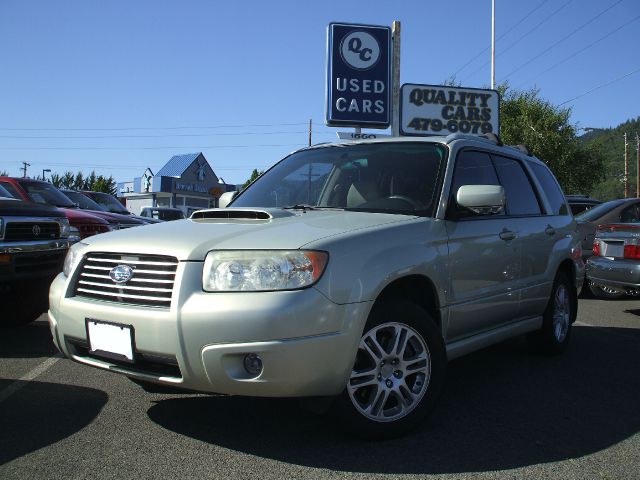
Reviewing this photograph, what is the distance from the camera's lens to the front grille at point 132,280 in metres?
2.90

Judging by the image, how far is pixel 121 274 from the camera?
120 inches

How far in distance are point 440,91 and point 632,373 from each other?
494 inches

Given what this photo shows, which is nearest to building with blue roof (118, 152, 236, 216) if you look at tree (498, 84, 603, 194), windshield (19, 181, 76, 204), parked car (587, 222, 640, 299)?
tree (498, 84, 603, 194)

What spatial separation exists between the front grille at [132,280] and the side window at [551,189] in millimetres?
3707

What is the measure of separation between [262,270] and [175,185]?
5682 cm

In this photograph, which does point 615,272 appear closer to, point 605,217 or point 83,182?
point 605,217

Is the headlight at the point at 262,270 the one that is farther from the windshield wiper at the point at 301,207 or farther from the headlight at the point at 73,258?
the windshield wiper at the point at 301,207

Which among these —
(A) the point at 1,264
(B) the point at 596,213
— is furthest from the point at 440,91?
(A) the point at 1,264

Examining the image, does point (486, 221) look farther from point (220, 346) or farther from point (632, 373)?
point (220, 346)

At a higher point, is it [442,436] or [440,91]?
[440,91]

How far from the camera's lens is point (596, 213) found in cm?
983

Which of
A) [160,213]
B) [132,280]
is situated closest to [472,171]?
[132,280]

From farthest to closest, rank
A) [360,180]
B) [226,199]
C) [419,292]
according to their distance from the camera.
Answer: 1. [226,199]
2. [360,180]
3. [419,292]

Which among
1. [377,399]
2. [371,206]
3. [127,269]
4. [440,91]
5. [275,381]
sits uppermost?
[440,91]
